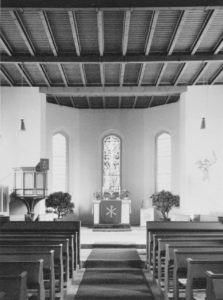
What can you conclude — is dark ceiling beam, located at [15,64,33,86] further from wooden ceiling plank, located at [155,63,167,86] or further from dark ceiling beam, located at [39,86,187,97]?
wooden ceiling plank, located at [155,63,167,86]

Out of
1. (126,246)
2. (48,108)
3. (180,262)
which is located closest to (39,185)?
(126,246)

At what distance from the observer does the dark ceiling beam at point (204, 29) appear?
9.76m

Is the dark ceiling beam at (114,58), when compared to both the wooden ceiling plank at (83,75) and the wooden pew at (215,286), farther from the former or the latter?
the wooden pew at (215,286)

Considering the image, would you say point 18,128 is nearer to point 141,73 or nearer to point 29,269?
point 141,73

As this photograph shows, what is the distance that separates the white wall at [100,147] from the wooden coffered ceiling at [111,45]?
8.28 feet

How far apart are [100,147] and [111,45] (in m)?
8.45

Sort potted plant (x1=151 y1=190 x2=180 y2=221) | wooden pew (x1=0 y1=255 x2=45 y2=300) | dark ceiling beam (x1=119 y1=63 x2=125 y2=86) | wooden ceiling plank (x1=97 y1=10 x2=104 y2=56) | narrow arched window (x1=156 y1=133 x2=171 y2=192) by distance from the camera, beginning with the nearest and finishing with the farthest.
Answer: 1. wooden pew (x1=0 y1=255 x2=45 y2=300)
2. wooden ceiling plank (x1=97 y1=10 x2=104 y2=56)
3. dark ceiling beam (x1=119 y1=63 x2=125 y2=86)
4. potted plant (x1=151 y1=190 x2=180 y2=221)
5. narrow arched window (x1=156 y1=133 x2=171 y2=192)

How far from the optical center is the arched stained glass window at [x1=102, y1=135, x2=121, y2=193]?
64.5ft

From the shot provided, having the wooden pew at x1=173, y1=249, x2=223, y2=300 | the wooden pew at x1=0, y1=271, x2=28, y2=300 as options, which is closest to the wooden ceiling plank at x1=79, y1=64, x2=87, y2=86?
the wooden pew at x1=173, y1=249, x2=223, y2=300

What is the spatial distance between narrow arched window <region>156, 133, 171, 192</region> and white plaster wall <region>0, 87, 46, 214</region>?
18.4 feet

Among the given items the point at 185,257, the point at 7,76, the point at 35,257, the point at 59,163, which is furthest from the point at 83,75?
the point at 185,257

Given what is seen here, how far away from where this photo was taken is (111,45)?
11.8 metres

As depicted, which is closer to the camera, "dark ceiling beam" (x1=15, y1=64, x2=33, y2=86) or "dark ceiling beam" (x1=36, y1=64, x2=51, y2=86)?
"dark ceiling beam" (x1=15, y1=64, x2=33, y2=86)

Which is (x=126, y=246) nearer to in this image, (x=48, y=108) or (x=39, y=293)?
(x=39, y=293)
